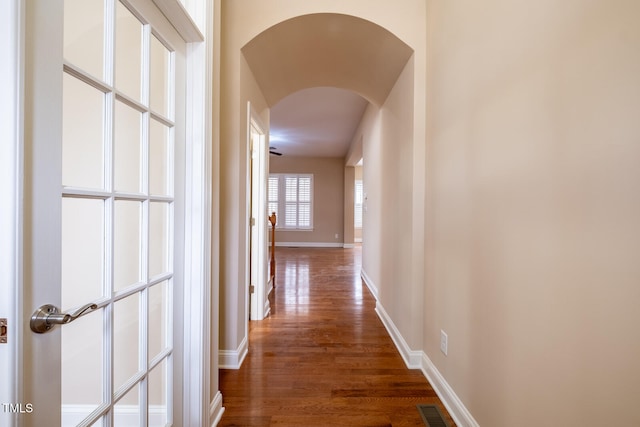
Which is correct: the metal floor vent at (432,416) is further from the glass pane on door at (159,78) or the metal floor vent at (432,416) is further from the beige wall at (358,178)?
the beige wall at (358,178)

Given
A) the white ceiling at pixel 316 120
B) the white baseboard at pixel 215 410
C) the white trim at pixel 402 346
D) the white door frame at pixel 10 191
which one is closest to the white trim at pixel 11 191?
the white door frame at pixel 10 191

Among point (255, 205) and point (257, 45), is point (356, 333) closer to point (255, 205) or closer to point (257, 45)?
point (255, 205)

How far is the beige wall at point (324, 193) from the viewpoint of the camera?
10.1 m

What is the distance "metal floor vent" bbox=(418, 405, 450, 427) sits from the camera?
1.68m

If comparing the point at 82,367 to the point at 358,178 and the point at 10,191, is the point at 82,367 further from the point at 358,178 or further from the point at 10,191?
the point at 358,178

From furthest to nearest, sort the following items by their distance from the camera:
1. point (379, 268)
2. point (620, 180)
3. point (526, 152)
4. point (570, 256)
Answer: point (379, 268) → point (526, 152) → point (570, 256) → point (620, 180)

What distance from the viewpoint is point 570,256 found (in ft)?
3.16

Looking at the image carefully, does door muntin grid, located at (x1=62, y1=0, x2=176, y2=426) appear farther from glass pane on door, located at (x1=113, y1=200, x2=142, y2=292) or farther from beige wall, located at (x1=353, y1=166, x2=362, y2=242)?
beige wall, located at (x1=353, y1=166, x2=362, y2=242)

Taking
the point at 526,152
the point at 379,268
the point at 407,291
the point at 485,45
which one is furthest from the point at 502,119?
the point at 379,268

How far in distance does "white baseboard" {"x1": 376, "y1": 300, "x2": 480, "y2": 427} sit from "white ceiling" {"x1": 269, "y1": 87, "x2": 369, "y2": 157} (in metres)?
3.46

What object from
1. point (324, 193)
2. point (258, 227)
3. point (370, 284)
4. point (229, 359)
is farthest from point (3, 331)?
point (324, 193)

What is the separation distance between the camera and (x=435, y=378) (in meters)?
2.03

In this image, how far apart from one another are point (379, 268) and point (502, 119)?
8.79 ft

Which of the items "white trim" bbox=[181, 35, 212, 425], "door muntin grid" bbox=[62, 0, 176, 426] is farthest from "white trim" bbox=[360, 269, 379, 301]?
"door muntin grid" bbox=[62, 0, 176, 426]
